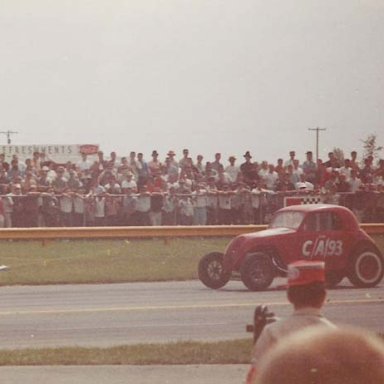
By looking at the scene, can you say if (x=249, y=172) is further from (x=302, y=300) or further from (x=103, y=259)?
(x=302, y=300)

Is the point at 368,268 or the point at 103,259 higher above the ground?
the point at 368,268

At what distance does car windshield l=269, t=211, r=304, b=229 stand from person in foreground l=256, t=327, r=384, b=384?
14418 mm

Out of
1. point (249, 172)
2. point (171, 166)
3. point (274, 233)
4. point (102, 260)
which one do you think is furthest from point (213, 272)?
point (171, 166)

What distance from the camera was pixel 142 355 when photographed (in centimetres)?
1012

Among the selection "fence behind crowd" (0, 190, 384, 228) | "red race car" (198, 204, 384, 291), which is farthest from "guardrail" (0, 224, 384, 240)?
"red race car" (198, 204, 384, 291)

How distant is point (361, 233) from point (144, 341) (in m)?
6.19

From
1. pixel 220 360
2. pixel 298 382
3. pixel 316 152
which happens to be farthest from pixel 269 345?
pixel 316 152

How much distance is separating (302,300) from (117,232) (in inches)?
752

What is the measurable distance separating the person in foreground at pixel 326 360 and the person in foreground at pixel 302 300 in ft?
1.85

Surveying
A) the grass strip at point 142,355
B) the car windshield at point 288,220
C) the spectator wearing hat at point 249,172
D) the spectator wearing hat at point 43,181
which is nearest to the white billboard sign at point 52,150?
the spectator wearing hat at point 43,181

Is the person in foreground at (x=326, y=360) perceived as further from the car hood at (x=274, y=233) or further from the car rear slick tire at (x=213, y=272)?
the car rear slick tire at (x=213, y=272)

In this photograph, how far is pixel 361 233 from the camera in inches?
672

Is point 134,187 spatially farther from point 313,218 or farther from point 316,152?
point 313,218

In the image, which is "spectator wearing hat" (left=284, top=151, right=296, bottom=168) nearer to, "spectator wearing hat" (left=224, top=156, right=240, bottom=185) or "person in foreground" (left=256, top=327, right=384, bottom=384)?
"spectator wearing hat" (left=224, top=156, right=240, bottom=185)
